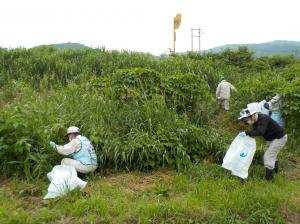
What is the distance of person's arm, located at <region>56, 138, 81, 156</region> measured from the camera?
6047 mm

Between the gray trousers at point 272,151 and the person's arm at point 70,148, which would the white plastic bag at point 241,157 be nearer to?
the gray trousers at point 272,151

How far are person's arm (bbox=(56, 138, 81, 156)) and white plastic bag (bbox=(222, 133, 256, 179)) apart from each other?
2.40 metres

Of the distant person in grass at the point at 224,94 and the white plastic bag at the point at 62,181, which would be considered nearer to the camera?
the white plastic bag at the point at 62,181

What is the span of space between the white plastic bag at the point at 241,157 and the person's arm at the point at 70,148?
7.88ft

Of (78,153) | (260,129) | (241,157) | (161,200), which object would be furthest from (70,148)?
(260,129)

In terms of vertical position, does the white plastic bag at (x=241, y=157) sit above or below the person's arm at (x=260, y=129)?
below

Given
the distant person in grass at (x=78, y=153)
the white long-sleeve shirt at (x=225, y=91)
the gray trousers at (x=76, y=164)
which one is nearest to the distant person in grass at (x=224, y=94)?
the white long-sleeve shirt at (x=225, y=91)

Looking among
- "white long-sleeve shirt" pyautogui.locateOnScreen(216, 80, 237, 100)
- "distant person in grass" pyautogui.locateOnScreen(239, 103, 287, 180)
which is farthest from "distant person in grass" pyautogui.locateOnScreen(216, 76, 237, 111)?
"distant person in grass" pyautogui.locateOnScreen(239, 103, 287, 180)

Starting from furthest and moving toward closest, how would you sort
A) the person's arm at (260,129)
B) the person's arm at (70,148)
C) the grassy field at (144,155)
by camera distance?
the person's arm at (260,129) → the person's arm at (70,148) → the grassy field at (144,155)

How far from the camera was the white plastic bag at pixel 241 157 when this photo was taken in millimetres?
6434

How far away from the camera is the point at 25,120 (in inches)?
249

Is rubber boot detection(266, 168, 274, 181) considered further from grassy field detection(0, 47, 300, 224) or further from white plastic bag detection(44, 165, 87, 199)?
white plastic bag detection(44, 165, 87, 199)

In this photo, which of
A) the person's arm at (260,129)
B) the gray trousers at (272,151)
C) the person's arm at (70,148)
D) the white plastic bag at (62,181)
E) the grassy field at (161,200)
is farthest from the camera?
the gray trousers at (272,151)

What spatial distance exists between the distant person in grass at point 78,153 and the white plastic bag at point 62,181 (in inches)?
8.5
